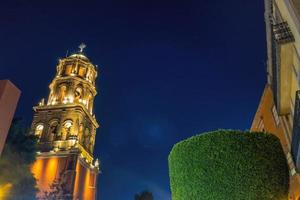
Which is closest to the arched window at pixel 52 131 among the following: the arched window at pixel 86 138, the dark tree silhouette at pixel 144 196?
the arched window at pixel 86 138

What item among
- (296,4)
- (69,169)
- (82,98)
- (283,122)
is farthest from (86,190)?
(296,4)

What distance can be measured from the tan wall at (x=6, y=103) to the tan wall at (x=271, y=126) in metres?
13.6

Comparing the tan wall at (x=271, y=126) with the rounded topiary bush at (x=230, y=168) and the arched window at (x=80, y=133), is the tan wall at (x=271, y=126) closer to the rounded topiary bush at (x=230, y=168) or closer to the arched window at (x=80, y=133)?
the rounded topiary bush at (x=230, y=168)

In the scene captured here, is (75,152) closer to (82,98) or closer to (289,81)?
(82,98)

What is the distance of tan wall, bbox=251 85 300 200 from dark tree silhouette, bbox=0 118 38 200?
720 inches

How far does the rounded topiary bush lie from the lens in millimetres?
10070

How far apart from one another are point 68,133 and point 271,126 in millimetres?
28079

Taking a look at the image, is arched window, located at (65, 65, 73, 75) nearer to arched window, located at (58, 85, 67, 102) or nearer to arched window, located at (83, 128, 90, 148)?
A: arched window, located at (58, 85, 67, 102)

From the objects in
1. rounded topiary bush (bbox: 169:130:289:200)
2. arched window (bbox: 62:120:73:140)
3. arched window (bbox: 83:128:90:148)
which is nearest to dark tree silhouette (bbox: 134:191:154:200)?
arched window (bbox: 83:128:90:148)

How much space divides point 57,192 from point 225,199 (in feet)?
100

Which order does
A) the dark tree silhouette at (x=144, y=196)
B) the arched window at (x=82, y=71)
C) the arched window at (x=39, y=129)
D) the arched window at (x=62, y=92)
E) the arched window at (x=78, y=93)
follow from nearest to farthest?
the dark tree silhouette at (x=144, y=196) → the arched window at (x=39, y=129) → the arched window at (x=62, y=92) → the arched window at (x=78, y=93) → the arched window at (x=82, y=71)

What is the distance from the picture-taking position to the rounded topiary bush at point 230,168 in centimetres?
1007

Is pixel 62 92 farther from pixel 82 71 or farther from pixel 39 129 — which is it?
pixel 39 129

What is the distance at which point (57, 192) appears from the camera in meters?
36.7
